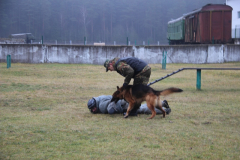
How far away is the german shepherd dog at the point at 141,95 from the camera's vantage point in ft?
20.4

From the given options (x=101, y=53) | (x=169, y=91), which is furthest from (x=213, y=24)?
(x=169, y=91)

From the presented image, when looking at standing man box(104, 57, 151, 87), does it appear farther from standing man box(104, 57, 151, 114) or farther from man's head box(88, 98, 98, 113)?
man's head box(88, 98, 98, 113)

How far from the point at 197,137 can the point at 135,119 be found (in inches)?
66.0

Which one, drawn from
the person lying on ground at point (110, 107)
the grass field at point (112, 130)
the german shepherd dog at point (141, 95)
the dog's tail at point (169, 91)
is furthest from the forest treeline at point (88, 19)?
the dog's tail at point (169, 91)

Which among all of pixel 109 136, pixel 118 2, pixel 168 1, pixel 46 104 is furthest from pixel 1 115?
pixel 168 1

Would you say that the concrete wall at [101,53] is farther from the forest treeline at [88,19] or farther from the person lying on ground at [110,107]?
the forest treeline at [88,19]

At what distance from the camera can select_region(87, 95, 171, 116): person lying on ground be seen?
6.69 m

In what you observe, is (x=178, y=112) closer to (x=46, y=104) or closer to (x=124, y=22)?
(x=46, y=104)

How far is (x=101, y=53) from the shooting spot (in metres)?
20.7

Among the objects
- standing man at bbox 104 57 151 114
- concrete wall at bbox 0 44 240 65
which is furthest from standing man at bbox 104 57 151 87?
concrete wall at bbox 0 44 240 65

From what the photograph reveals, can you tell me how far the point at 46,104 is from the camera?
808cm

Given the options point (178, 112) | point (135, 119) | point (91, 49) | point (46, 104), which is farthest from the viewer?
point (91, 49)

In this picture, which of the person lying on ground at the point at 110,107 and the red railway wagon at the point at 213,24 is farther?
the red railway wagon at the point at 213,24

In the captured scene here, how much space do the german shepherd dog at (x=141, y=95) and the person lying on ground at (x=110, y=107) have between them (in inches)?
11.1
